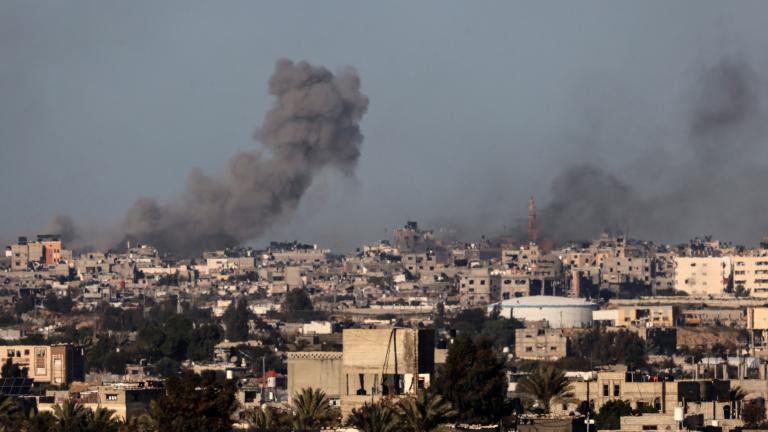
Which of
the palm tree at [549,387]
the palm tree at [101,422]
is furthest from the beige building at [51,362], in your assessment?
the palm tree at [101,422]

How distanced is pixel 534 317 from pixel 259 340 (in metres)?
33.6

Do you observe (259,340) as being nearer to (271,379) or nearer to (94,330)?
(94,330)

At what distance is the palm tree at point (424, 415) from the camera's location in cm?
4075

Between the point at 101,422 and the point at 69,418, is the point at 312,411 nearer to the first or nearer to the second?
the point at 101,422

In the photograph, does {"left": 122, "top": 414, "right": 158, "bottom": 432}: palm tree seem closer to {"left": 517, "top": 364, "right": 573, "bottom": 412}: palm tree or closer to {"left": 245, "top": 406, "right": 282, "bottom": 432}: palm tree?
{"left": 245, "top": 406, "right": 282, "bottom": 432}: palm tree

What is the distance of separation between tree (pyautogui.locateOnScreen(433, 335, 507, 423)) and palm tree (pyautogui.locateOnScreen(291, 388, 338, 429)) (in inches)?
79.0

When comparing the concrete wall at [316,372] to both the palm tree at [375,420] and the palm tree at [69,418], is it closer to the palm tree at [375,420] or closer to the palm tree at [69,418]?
the palm tree at [69,418]

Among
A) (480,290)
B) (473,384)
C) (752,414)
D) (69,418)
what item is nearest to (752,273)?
(480,290)

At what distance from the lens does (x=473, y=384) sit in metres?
49.2

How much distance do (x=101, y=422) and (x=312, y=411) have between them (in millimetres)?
4588

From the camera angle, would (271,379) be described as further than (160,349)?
No

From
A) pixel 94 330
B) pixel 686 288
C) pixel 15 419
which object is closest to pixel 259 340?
pixel 94 330

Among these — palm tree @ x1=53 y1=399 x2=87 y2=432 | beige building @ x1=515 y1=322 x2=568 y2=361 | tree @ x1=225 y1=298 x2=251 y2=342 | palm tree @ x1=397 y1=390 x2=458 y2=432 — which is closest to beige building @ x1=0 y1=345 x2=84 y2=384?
tree @ x1=225 y1=298 x2=251 y2=342

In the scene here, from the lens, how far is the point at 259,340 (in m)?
132
